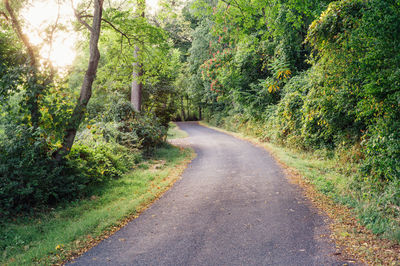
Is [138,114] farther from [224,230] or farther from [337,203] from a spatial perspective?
[337,203]

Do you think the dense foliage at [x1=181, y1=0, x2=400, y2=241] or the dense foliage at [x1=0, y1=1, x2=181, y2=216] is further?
the dense foliage at [x1=181, y1=0, x2=400, y2=241]

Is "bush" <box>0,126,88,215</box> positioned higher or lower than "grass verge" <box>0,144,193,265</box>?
higher

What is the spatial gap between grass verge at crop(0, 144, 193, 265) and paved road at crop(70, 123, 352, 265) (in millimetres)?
325

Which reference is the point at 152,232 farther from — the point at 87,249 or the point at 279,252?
the point at 279,252

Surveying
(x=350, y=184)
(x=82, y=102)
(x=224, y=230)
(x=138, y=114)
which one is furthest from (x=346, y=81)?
(x=138, y=114)

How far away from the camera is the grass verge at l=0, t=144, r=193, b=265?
4.89m

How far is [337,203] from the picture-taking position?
24.1 ft

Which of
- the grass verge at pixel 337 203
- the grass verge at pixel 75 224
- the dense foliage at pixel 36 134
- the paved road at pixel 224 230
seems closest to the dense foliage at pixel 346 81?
the grass verge at pixel 337 203

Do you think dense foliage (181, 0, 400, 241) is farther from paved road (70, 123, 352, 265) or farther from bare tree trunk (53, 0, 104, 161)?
bare tree trunk (53, 0, 104, 161)

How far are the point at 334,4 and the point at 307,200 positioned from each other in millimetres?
6375

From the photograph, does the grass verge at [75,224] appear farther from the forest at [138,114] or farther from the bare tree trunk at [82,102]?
the bare tree trunk at [82,102]

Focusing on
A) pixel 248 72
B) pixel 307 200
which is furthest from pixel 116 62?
pixel 248 72

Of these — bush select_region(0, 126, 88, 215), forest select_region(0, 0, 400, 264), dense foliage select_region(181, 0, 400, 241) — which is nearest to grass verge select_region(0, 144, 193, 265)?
forest select_region(0, 0, 400, 264)

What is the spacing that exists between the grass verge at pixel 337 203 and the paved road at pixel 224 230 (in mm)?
326
